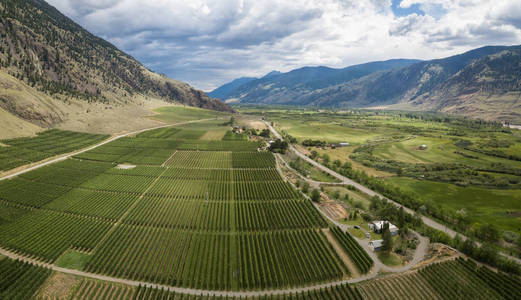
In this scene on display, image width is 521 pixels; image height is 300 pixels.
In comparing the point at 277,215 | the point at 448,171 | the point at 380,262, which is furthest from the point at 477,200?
the point at 277,215

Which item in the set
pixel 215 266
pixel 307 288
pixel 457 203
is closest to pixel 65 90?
pixel 215 266

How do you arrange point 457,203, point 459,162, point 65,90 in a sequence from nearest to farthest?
point 457,203 → point 459,162 → point 65,90

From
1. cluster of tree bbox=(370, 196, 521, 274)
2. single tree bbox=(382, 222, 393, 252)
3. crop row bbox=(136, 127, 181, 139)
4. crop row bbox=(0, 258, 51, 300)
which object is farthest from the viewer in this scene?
crop row bbox=(136, 127, 181, 139)

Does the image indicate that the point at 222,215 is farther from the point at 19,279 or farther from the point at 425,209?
the point at 425,209

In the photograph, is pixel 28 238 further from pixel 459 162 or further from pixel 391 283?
pixel 459 162

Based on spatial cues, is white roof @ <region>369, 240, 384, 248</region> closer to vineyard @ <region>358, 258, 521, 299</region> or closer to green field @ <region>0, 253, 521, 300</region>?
green field @ <region>0, 253, 521, 300</region>

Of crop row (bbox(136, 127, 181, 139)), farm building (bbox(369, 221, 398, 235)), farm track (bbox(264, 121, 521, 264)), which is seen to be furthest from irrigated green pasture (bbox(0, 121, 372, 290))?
crop row (bbox(136, 127, 181, 139))
